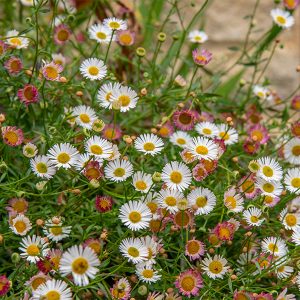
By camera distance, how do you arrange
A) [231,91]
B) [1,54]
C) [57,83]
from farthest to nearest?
1. [231,91]
2. [57,83]
3. [1,54]

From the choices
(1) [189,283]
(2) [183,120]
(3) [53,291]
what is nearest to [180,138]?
(2) [183,120]

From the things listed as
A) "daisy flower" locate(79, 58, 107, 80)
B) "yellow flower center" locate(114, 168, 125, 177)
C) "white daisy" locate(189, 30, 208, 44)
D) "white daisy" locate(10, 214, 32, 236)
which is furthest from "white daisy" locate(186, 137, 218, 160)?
"white daisy" locate(189, 30, 208, 44)

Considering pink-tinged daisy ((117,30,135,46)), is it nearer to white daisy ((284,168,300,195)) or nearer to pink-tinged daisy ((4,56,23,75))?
pink-tinged daisy ((4,56,23,75))

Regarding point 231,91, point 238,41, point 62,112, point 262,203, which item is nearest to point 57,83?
point 62,112

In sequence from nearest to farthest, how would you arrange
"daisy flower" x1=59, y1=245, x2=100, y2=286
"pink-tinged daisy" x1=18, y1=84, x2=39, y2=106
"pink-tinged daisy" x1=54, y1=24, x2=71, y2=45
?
"daisy flower" x1=59, y1=245, x2=100, y2=286 < "pink-tinged daisy" x1=18, y1=84, x2=39, y2=106 < "pink-tinged daisy" x1=54, y1=24, x2=71, y2=45

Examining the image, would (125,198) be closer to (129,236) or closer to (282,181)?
(129,236)

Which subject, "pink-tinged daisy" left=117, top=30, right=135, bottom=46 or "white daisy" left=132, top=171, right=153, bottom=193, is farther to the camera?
"pink-tinged daisy" left=117, top=30, right=135, bottom=46

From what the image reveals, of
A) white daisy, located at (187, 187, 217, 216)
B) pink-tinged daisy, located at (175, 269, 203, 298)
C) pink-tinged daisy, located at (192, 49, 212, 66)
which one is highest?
pink-tinged daisy, located at (192, 49, 212, 66)

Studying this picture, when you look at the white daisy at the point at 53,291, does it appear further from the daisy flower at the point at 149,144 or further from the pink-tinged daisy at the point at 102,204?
the daisy flower at the point at 149,144

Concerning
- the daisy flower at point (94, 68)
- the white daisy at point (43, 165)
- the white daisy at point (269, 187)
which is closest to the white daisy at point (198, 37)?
the daisy flower at point (94, 68)
